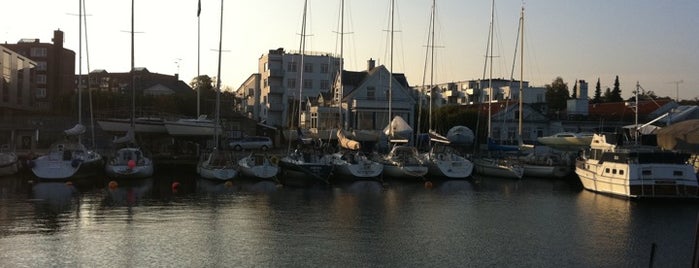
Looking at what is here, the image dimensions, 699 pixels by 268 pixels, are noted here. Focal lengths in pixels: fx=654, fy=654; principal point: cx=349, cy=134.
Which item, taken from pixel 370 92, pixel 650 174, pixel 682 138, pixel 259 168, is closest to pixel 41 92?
pixel 370 92

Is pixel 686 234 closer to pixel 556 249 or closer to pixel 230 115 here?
pixel 556 249

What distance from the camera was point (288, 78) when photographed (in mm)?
99125

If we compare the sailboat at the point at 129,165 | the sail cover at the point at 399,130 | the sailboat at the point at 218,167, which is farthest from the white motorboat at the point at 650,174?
the sailboat at the point at 129,165

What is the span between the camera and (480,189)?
45.1m

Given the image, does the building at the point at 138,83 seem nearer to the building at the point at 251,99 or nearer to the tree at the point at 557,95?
the building at the point at 251,99

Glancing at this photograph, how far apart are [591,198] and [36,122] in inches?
2218

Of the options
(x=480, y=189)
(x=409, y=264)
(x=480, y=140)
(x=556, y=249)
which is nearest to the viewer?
(x=409, y=264)

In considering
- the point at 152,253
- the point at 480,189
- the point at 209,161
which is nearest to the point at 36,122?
the point at 209,161

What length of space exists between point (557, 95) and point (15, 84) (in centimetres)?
8804

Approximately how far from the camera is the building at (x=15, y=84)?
77.6 meters

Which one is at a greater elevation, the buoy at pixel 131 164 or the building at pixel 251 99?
the building at pixel 251 99

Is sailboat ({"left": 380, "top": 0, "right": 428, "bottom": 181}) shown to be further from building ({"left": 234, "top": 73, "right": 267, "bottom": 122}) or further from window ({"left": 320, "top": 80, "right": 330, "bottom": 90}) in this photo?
building ({"left": 234, "top": 73, "right": 267, "bottom": 122})

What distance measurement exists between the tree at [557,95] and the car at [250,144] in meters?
60.6

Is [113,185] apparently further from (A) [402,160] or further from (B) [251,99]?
(B) [251,99]
